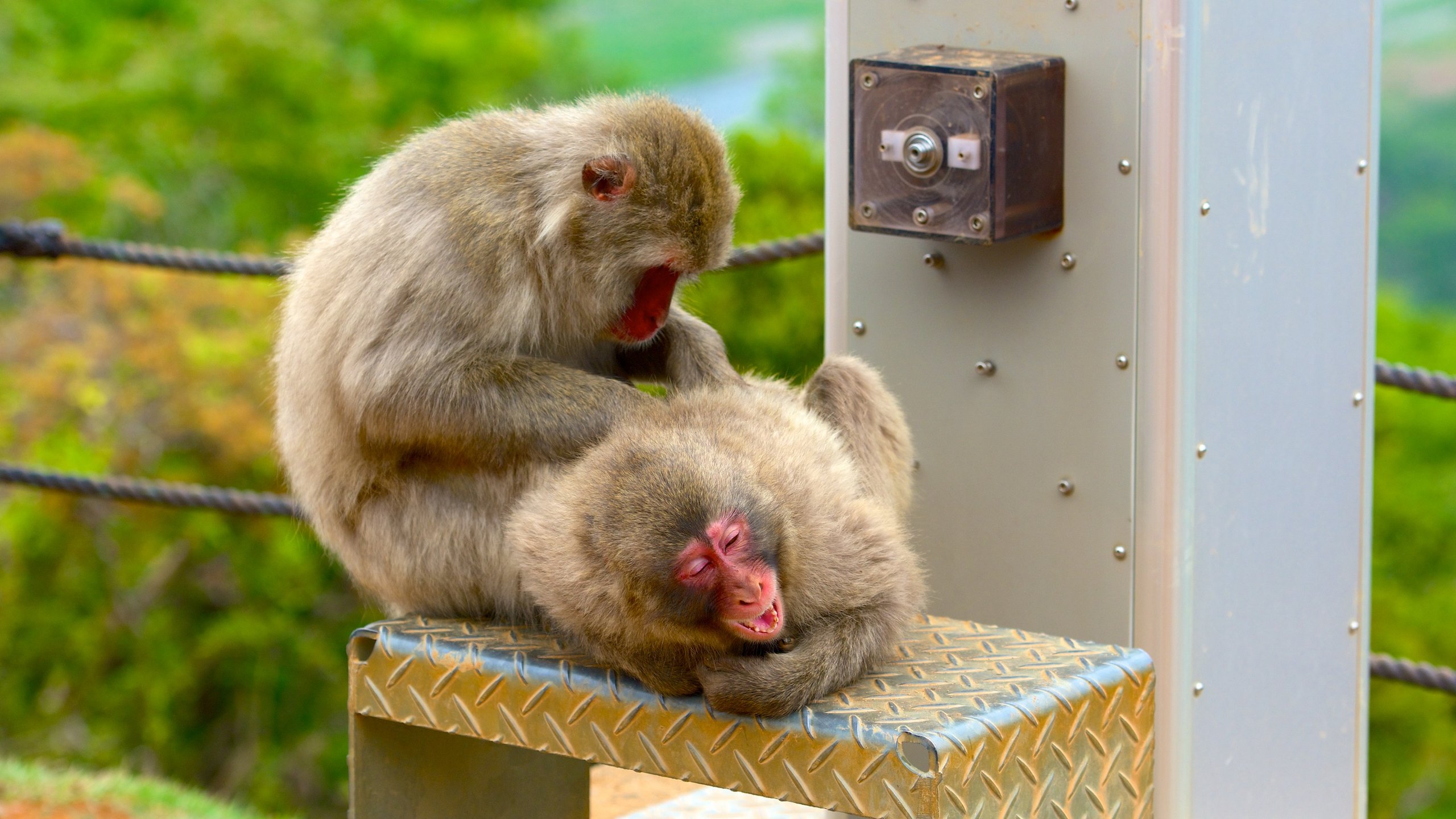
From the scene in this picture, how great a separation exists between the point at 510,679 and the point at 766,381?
79 cm

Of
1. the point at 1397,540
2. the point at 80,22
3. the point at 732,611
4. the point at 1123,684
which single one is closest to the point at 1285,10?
the point at 1123,684

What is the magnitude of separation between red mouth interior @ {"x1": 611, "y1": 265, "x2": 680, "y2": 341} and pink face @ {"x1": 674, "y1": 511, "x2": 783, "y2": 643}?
71 cm

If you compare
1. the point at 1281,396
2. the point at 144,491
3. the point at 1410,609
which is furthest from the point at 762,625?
the point at 1410,609

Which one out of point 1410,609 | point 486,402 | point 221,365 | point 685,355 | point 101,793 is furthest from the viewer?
point 1410,609

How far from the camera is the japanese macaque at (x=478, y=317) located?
2.68 meters

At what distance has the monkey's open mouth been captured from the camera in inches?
85.0

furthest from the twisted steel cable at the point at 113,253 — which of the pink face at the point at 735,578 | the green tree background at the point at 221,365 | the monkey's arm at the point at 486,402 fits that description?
the green tree background at the point at 221,365

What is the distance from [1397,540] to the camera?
13.4m

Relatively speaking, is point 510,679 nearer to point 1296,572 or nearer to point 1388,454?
point 1296,572

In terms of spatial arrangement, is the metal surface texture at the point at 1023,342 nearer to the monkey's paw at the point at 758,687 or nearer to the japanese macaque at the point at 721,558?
the japanese macaque at the point at 721,558

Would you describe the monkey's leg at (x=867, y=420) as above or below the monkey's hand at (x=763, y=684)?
above

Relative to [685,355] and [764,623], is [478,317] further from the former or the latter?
[764,623]

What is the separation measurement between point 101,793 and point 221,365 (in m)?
4.86

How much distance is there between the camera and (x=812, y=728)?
2184 mm
